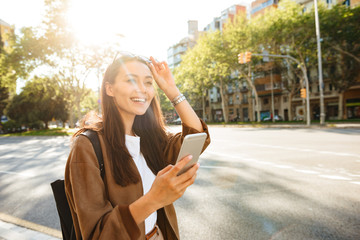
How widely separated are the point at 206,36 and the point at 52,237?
106 ft

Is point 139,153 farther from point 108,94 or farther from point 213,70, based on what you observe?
point 213,70

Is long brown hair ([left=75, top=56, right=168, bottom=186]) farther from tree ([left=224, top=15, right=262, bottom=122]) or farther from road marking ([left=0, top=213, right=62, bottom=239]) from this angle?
tree ([left=224, top=15, right=262, bottom=122])

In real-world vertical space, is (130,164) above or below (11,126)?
above

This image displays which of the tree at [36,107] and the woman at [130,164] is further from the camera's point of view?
the tree at [36,107]

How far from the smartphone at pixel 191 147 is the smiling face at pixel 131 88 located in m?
0.57

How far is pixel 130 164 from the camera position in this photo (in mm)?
1403

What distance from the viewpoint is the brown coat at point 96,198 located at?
108 cm

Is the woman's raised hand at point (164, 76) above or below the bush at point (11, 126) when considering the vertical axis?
above

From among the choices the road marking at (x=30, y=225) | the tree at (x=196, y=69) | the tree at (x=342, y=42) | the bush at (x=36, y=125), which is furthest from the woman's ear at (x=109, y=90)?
the bush at (x=36, y=125)

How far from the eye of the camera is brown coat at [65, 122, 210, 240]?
1083 mm

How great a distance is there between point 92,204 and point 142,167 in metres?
0.49

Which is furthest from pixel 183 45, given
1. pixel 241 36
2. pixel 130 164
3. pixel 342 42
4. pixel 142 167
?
pixel 130 164

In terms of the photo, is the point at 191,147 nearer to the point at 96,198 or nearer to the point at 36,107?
the point at 96,198

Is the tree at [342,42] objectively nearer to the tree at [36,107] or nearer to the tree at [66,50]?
the tree at [66,50]
